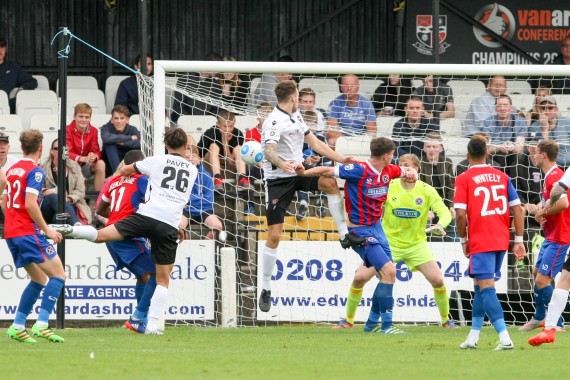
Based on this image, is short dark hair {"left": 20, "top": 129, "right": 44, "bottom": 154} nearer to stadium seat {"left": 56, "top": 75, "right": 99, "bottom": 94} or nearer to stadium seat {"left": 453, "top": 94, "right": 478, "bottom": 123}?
stadium seat {"left": 453, "top": 94, "right": 478, "bottom": 123}

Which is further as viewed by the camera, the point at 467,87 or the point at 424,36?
the point at 424,36

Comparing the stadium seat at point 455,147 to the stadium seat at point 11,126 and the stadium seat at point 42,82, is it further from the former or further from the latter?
the stadium seat at point 42,82

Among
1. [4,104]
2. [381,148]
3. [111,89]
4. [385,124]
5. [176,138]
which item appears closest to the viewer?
[176,138]

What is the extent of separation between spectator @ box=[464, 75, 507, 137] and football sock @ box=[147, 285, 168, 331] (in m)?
5.71

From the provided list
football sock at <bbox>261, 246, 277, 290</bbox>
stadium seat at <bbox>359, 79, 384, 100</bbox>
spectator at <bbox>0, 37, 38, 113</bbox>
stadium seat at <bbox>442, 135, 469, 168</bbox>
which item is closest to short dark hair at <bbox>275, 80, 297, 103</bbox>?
football sock at <bbox>261, 246, 277, 290</bbox>

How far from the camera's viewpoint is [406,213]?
1422 centimetres

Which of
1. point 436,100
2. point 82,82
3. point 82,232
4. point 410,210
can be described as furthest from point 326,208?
point 82,82

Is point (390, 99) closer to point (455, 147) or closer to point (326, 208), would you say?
point (455, 147)

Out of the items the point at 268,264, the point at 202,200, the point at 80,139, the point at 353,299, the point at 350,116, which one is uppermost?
the point at 350,116

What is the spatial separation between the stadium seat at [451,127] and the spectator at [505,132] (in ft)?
1.33

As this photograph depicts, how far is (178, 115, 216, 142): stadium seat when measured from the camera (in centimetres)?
1703

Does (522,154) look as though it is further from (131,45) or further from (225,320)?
(131,45)

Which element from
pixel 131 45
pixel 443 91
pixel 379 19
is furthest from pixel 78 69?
pixel 443 91

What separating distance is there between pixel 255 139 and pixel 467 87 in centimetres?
410
